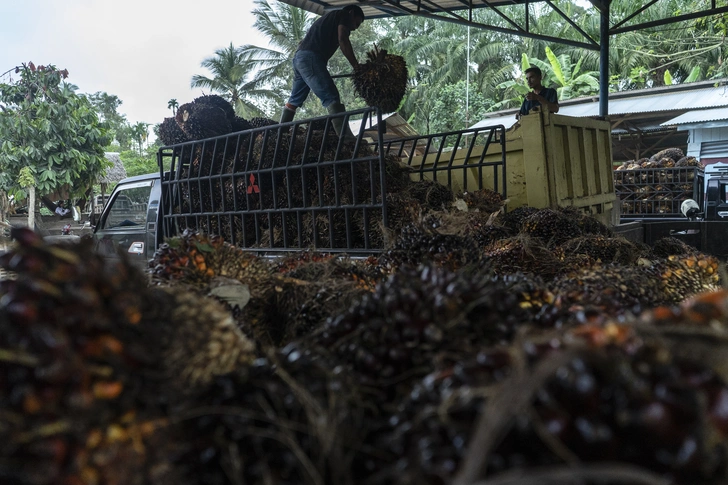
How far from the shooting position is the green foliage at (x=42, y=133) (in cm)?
1436

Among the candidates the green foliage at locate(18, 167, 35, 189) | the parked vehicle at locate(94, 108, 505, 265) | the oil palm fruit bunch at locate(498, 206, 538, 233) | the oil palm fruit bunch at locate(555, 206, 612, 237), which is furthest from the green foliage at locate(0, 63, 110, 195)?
the oil palm fruit bunch at locate(555, 206, 612, 237)

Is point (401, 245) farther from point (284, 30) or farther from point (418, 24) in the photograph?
point (418, 24)

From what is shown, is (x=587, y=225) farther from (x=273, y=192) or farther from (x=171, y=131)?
(x=171, y=131)

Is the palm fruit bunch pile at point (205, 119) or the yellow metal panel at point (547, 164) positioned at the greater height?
the palm fruit bunch pile at point (205, 119)

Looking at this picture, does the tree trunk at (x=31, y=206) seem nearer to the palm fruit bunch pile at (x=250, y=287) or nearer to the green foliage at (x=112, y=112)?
the palm fruit bunch pile at (x=250, y=287)

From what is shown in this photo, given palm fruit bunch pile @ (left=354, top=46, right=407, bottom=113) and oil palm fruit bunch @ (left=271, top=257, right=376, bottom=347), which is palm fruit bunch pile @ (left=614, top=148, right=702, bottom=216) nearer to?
palm fruit bunch pile @ (left=354, top=46, right=407, bottom=113)

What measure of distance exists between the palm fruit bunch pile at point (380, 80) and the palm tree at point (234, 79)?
1185 inches

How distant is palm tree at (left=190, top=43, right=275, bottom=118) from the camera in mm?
34031

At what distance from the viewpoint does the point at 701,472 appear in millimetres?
559

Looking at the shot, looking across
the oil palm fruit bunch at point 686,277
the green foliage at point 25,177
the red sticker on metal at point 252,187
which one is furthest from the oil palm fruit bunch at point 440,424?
the green foliage at point 25,177

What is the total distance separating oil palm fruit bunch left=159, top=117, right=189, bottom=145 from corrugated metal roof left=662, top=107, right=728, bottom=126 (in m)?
14.3

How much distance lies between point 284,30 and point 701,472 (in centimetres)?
3588

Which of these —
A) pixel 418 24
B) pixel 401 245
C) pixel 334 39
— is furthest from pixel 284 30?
pixel 401 245

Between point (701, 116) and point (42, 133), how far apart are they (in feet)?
57.5
